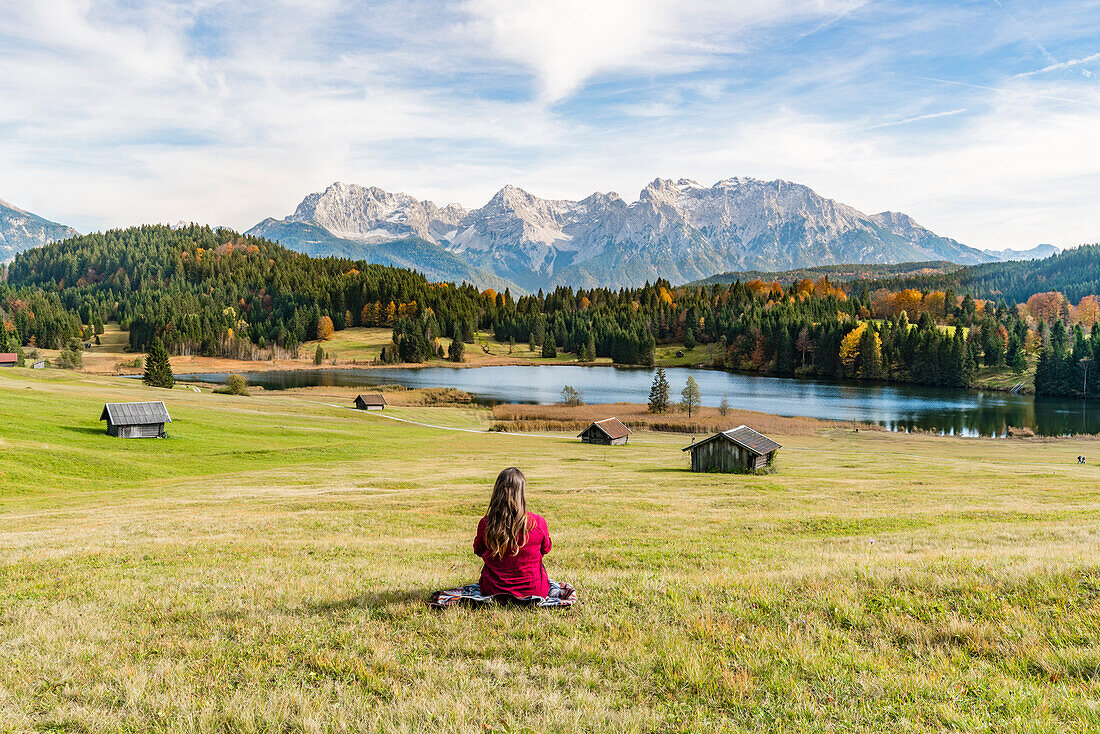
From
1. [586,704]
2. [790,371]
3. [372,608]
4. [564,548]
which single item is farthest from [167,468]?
[790,371]

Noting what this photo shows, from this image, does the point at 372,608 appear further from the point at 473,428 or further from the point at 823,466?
the point at 473,428

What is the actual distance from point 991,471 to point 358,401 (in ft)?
267

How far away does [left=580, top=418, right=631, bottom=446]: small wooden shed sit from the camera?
7025 centimetres

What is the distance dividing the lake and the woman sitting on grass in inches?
3704

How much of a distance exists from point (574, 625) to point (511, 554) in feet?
5.06

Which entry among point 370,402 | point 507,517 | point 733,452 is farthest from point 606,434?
point 507,517

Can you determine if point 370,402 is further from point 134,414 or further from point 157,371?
point 134,414

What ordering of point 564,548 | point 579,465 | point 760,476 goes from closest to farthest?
point 564,548 < point 760,476 < point 579,465

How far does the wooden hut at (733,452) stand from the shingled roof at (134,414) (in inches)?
1860

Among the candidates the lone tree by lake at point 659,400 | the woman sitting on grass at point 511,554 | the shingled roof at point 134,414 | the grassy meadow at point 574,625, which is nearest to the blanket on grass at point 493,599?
the woman sitting on grass at point 511,554

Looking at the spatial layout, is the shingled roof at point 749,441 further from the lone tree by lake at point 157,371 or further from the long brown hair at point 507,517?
the lone tree by lake at point 157,371

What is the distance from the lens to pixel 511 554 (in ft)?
32.8

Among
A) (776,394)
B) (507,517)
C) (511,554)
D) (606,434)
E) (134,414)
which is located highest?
(507,517)

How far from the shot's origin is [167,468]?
4462cm
